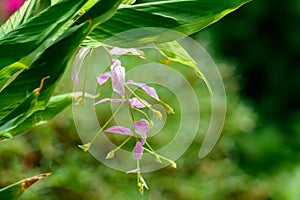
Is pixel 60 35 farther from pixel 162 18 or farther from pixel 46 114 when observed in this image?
pixel 46 114

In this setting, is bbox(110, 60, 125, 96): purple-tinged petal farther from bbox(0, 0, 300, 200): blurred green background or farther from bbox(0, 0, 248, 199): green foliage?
bbox(0, 0, 300, 200): blurred green background

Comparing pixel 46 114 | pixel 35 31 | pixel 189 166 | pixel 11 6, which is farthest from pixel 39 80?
pixel 11 6

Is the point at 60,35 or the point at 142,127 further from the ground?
the point at 60,35

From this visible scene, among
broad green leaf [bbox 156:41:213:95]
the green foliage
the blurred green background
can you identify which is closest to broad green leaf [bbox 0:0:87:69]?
the green foliage

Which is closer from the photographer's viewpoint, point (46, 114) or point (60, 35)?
point (60, 35)

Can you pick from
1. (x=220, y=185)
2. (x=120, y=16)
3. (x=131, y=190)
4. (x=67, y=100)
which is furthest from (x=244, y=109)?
(x=120, y=16)

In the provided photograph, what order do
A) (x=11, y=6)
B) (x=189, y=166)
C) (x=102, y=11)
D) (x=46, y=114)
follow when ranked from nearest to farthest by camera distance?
1. (x=102, y=11)
2. (x=46, y=114)
3. (x=189, y=166)
4. (x=11, y=6)
